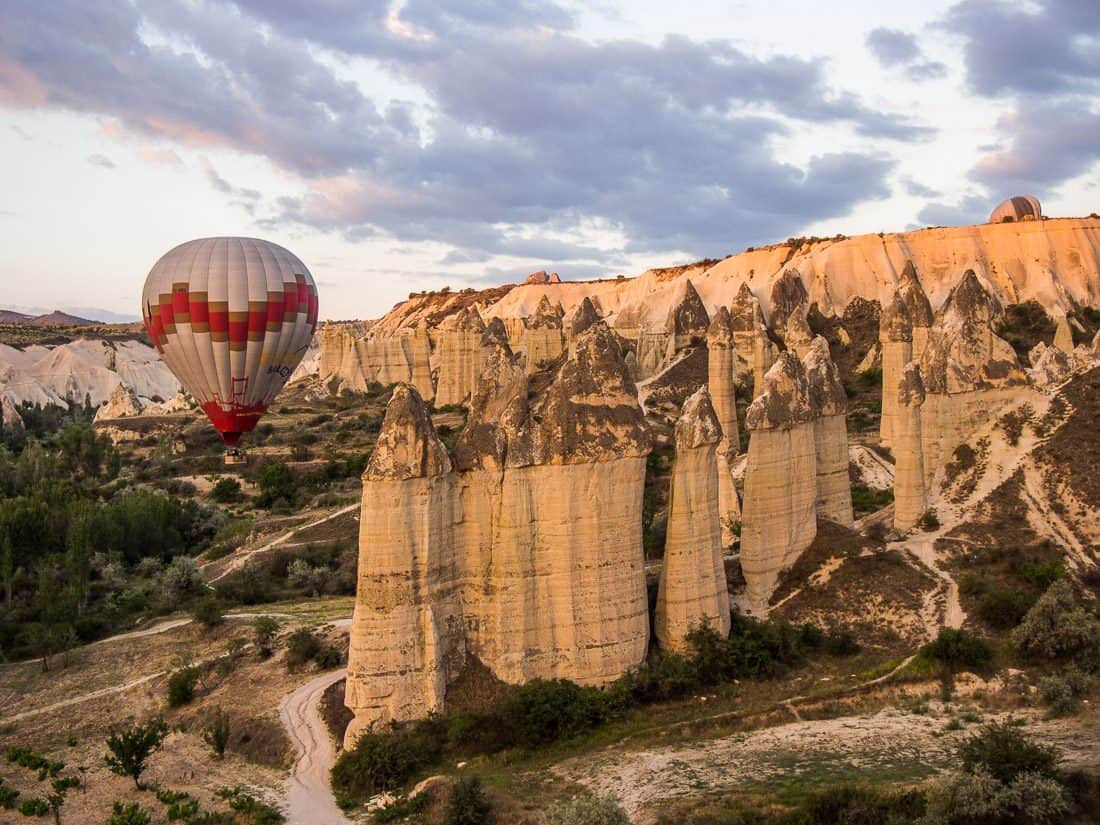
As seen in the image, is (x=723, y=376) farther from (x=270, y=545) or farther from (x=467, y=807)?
(x=467, y=807)

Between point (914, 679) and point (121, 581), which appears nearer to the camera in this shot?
point (914, 679)

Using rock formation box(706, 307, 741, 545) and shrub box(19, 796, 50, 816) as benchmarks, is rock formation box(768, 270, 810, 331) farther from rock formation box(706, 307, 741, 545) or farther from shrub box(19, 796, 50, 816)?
shrub box(19, 796, 50, 816)

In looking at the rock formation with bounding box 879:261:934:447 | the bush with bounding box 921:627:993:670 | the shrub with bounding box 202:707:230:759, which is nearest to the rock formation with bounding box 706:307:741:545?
the rock formation with bounding box 879:261:934:447

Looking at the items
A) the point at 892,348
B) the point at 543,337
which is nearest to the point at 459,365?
the point at 543,337

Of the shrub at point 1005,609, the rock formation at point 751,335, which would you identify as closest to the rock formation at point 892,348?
the rock formation at point 751,335

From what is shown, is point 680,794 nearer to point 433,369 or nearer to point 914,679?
point 914,679

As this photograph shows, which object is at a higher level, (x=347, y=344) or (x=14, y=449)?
(x=347, y=344)

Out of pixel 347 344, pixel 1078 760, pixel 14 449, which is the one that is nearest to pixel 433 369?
pixel 347 344
